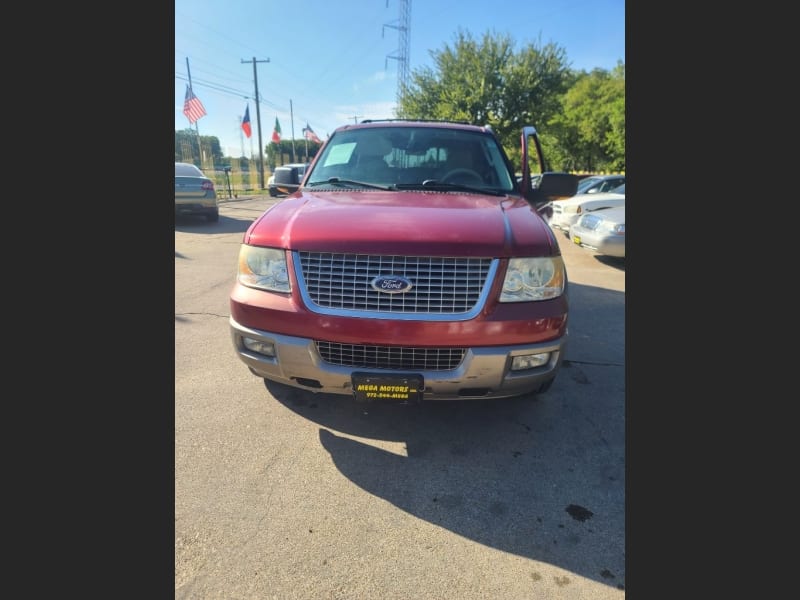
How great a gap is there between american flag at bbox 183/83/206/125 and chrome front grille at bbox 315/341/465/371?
2285 centimetres

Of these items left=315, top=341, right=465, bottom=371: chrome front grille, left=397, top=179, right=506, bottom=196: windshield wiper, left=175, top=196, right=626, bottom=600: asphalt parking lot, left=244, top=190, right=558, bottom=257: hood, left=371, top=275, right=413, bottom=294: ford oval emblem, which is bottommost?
left=175, top=196, right=626, bottom=600: asphalt parking lot

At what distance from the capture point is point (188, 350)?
12.9ft

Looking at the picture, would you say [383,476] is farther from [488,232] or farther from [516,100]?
[516,100]

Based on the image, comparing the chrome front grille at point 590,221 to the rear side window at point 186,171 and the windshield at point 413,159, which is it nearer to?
the windshield at point 413,159

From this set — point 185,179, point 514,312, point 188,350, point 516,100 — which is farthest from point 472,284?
point 516,100

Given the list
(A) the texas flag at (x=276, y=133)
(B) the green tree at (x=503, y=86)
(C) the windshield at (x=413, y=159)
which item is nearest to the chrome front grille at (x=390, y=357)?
(C) the windshield at (x=413, y=159)

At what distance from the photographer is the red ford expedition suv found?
2.17 meters

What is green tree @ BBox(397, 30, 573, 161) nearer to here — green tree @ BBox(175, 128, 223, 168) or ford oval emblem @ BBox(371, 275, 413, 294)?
green tree @ BBox(175, 128, 223, 168)

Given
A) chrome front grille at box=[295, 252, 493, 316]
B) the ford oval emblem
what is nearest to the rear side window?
chrome front grille at box=[295, 252, 493, 316]

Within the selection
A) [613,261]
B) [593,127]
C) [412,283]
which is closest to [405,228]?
[412,283]

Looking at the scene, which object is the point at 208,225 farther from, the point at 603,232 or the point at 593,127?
the point at 593,127

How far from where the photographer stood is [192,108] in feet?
69.3

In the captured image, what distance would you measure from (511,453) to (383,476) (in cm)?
78

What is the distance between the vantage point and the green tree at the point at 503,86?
64.1ft
